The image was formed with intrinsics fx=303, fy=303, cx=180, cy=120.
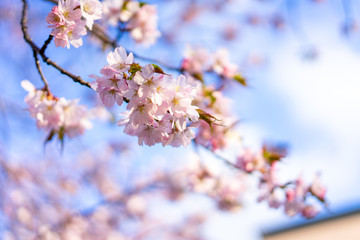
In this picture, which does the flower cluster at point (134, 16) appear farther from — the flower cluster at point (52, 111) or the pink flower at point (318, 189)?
the pink flower at point (318, 189)

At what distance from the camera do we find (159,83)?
1.10 m

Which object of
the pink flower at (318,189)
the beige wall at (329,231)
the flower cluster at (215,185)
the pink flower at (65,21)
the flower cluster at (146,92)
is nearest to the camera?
the flower cluster at (146,92)

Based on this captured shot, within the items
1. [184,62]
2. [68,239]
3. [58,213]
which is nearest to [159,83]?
[184,62]

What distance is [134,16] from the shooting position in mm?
2410

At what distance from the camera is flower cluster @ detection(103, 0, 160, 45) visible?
2344 mm

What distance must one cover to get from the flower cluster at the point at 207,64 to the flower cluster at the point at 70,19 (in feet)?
4.14

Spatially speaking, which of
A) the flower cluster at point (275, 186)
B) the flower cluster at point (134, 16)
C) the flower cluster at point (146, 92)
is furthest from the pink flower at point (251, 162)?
the flower cluster at point (134, 16)

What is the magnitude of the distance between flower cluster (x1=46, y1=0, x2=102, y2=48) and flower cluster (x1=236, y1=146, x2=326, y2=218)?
55.3 inches

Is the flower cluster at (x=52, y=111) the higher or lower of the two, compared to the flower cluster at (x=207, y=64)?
lower

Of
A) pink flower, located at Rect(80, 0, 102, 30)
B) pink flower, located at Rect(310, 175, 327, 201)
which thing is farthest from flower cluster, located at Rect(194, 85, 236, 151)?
pink flower, located at Rect(80, 0, 102, 30)

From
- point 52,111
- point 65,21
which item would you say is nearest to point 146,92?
point 65,21

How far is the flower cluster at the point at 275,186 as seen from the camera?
2.12 metres

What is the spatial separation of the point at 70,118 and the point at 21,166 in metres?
5.22

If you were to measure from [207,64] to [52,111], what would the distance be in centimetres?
136
